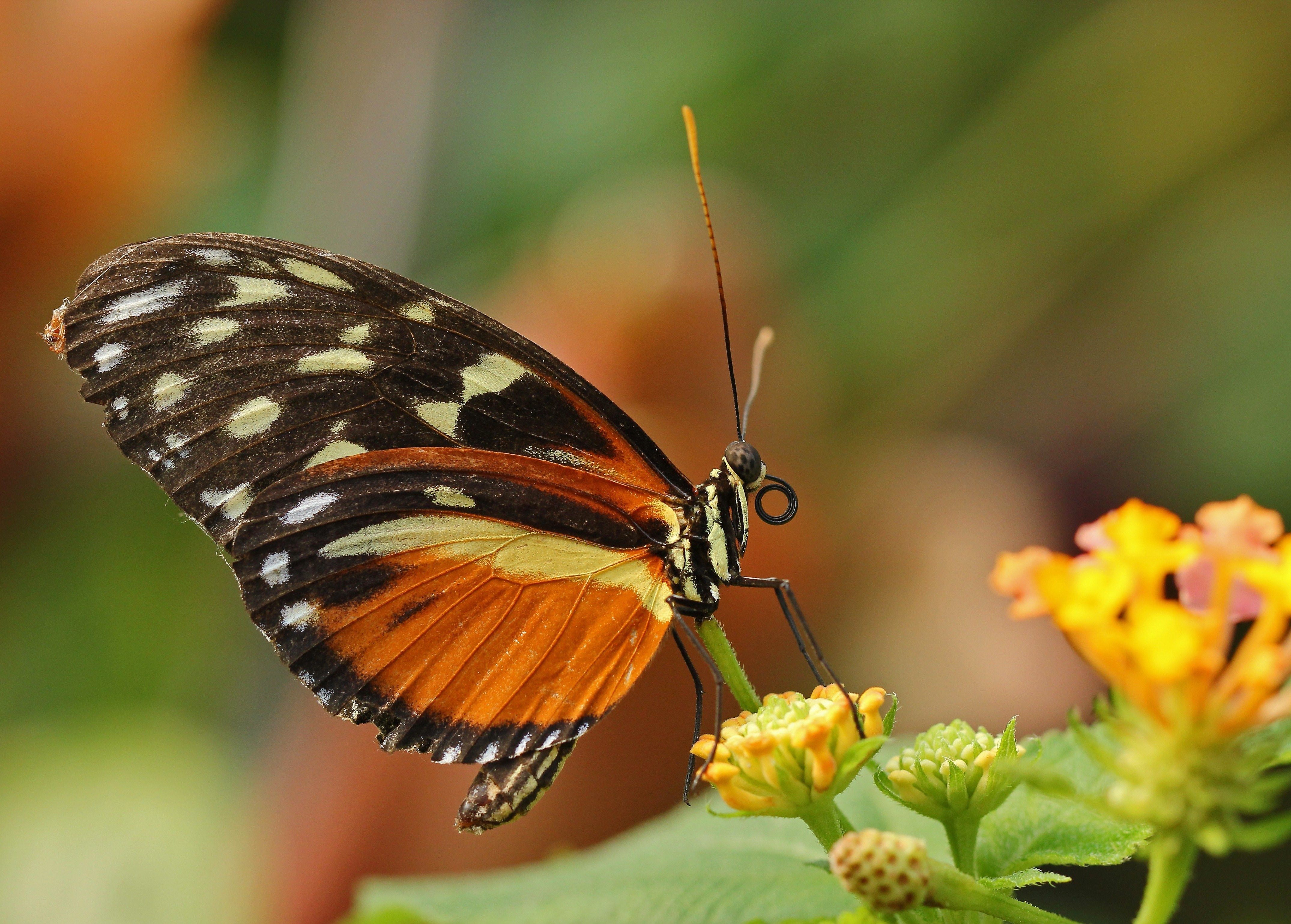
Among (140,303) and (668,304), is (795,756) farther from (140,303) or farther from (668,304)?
(668,304)

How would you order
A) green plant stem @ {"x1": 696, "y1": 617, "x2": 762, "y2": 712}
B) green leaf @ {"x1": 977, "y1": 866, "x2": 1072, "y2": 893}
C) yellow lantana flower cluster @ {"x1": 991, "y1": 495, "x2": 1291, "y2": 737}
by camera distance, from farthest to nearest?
1. green plant stem @ {"x1": 696, "y1": 617, "x2": 762, "y2": 712}
2. green leaf @ {"x1": 977, "y1": 866, "x2": 1072, "y2": 893}
3. yellow lantana flower cluster @ {"x1": 991, "y1": 495, "x2": 1291, "y2": 737}

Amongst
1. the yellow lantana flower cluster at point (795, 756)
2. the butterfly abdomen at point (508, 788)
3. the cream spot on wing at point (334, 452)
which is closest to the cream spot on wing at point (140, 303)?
the cream spot on wing at point (334, 452)

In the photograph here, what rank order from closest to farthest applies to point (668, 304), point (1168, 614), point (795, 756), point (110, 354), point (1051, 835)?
point (1168, 614), point (795, 756), point (1051, 835), point (110, 354), point (668, 304)

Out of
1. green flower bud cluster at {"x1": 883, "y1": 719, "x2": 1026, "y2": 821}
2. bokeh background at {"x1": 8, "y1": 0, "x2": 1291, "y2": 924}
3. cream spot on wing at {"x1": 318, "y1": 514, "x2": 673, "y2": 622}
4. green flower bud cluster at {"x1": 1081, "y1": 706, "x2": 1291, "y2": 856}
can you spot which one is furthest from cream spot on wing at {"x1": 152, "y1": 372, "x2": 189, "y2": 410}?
bokeh background at {"x1": 8, "y1": 0, "x2": 1291, "y2": 924}

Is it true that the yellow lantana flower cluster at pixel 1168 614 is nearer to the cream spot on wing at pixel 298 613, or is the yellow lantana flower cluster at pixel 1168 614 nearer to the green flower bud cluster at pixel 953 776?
the green flower bud cluster at pixel 953 776

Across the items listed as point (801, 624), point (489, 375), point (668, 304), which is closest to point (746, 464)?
point (801, 624)

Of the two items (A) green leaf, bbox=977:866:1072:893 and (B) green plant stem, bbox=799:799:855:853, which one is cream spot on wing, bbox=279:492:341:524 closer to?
(B) green plant stem, bbox=799:799:855:853
